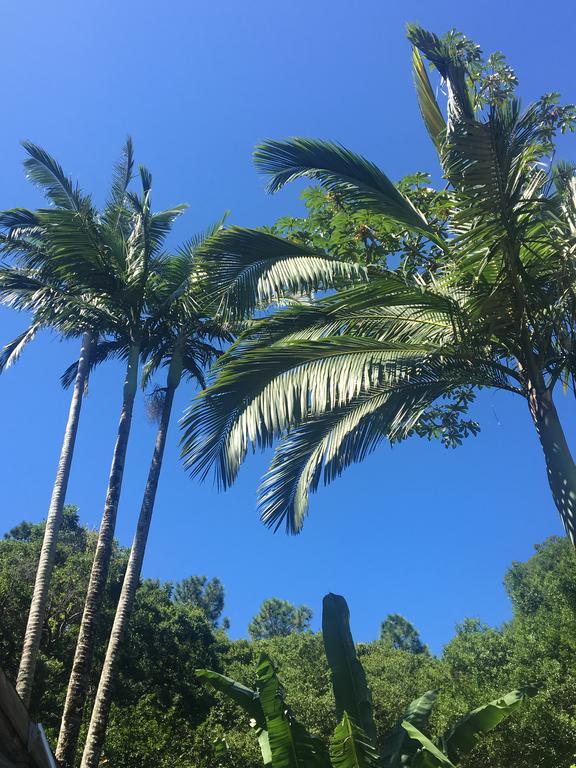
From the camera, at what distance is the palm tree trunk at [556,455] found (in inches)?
204

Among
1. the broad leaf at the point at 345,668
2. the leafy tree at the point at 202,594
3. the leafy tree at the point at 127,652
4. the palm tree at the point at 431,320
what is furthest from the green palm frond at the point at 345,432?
the leafy tree at the point at 202,594

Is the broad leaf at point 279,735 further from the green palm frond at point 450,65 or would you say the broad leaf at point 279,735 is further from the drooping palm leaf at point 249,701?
the green palm frond at point 450,65

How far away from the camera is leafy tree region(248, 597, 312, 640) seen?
43.1 meters

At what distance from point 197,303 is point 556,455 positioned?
7.61 m

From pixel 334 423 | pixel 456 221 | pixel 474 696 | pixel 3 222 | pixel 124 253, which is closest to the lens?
pixel 456 221

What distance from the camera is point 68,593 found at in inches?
661

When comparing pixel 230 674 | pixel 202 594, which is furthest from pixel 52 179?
pixel 202 594

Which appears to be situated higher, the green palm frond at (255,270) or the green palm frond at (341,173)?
the green palm frond at (341,173)

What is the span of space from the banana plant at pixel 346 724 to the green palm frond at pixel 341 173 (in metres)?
4.60

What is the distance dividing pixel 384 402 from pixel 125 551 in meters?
20.1

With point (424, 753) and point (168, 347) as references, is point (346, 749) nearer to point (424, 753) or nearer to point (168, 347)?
point (424, 753)

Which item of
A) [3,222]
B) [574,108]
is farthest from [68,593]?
[574,108]

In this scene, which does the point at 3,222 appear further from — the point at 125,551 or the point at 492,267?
the point at 125,551

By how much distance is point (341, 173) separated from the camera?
641 centimetres
